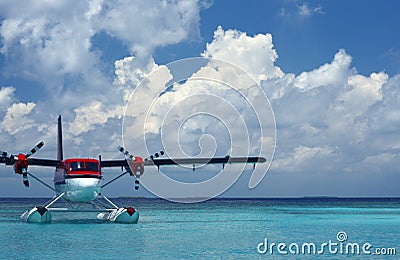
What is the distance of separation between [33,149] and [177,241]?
1316 centimetres

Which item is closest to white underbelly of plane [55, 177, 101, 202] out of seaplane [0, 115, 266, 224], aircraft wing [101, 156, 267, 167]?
seaplane [0, 115, 266, 224]

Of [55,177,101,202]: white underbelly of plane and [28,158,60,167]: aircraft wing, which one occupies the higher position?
[28,158,60,167]: aircraft wing

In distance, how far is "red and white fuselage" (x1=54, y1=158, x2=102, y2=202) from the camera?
31094 mm

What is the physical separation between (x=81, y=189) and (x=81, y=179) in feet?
2.03

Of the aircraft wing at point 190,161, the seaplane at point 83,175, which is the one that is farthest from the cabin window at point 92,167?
the aircraft wing at point 190,161

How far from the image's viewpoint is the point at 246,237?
26828 mm

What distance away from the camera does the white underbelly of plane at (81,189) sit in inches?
1223

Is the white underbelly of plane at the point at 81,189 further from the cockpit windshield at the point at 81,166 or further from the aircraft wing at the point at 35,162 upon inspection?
the aircraft wing at the point at 35,162

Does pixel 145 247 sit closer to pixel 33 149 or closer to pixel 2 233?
pixel 2 233

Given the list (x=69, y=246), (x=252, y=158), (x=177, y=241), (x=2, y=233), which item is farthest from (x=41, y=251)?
(x=252, y=158)

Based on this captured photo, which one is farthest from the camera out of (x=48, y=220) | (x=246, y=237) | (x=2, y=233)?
(x=48, y=220)

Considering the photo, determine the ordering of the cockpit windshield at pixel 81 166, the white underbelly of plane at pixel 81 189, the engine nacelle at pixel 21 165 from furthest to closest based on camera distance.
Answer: the engine nacelle at pixel 21 165, the cockpit windshield at pixel 81 166, the white underbelly of plane at pixel 81 189

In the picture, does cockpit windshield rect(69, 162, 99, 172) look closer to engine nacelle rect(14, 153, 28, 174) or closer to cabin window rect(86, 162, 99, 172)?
cabin window rect(86, 162, 99, 172)

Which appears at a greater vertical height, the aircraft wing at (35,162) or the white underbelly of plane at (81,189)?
the aircraft wing at (35,162)
